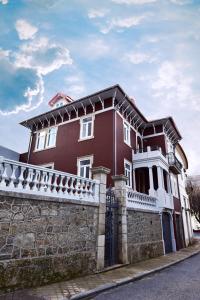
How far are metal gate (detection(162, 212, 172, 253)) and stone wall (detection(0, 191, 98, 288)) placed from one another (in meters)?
8.76

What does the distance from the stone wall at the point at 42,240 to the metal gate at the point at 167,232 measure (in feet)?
Answer: 28.7

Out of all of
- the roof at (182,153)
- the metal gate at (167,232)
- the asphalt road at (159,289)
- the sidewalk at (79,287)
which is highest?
the roof at (182,153)

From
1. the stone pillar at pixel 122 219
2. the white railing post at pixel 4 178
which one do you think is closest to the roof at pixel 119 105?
the stone pillar at pixel 122 219

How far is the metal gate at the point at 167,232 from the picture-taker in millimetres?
14289

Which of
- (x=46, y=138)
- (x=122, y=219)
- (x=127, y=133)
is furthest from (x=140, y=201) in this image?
(x=46, y=138)

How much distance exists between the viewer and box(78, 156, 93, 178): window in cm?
1505

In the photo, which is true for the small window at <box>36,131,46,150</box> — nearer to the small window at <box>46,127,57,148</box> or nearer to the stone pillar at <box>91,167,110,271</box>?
the small window at <box>46,127,57,148</box>

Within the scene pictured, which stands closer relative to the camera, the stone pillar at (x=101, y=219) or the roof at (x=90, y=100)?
the stone pillar at (x=101, y=219)

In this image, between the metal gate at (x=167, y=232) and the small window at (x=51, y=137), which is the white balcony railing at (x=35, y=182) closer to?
the metal gate at (x=167, y=232)

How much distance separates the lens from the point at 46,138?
18.7 m

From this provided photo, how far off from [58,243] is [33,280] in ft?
3.70

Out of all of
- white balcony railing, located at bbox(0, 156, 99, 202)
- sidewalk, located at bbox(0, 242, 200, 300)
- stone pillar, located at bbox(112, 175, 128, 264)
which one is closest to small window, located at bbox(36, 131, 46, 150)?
stone pillar, located at bbox(112, 175, 128, 264)

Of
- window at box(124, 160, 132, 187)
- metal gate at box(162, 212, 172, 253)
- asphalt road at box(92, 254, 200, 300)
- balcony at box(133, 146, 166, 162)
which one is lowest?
asphalt road at box(92, 254, 200, 300)

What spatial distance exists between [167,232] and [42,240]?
11918mm
